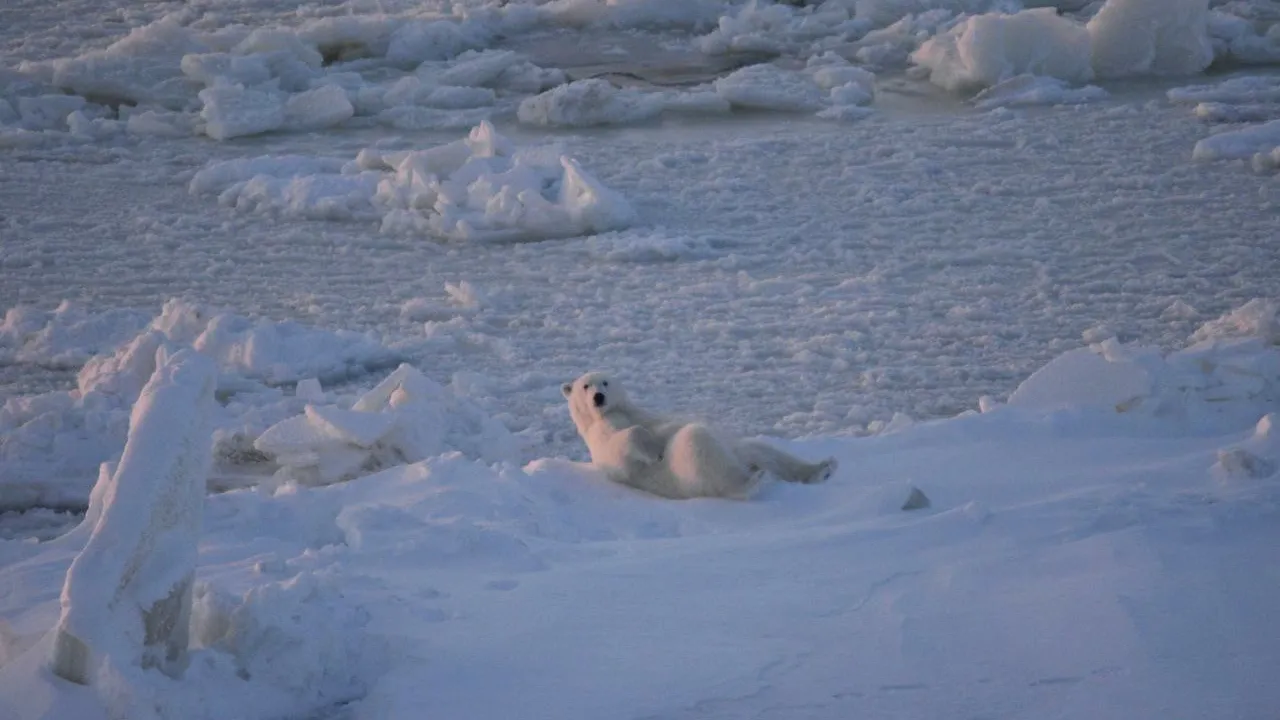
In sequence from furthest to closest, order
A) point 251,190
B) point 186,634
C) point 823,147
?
point 823,147 → point 251,190 → point 186,634

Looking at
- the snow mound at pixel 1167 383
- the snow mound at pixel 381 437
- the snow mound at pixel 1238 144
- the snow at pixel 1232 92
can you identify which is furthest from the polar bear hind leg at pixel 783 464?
the snow at pixel 1232 92

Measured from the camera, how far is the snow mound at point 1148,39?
38.1 feet

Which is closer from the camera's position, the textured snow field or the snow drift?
the textured snow field

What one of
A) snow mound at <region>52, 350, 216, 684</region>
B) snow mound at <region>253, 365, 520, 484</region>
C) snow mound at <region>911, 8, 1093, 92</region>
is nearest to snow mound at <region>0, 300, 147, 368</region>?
→ snow mound at <region>253, 365, 520, 484</region>

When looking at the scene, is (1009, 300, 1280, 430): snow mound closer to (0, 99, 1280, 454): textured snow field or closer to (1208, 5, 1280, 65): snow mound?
(0, 99, 1280, 454): textured snow field

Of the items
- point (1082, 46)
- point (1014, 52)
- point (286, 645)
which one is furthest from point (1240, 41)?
point (286, 645)

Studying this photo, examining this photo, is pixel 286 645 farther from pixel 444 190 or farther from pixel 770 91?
pixel 770 91

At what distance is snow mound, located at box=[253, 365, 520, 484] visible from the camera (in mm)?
5156

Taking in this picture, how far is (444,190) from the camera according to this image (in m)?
8.71

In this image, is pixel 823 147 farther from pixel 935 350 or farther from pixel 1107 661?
pixel 1107 661

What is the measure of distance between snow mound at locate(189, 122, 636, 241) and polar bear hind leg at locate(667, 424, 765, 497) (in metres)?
4.00

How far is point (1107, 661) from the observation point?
111 inches

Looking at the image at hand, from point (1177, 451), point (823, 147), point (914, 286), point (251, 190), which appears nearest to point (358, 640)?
point (1177, 451)

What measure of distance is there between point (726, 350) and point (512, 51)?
7.27 meters
